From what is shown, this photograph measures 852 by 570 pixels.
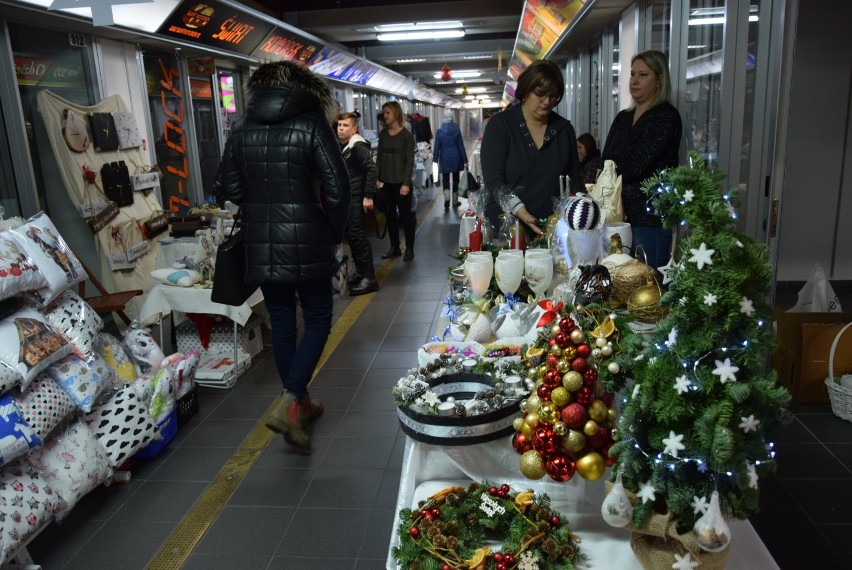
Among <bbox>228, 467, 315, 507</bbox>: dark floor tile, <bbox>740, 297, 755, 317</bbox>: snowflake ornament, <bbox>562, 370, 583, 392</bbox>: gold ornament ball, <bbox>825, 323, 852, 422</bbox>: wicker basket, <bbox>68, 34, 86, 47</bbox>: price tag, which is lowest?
<bbox>228, 467, 315, 507</bbox>: dark floor tile

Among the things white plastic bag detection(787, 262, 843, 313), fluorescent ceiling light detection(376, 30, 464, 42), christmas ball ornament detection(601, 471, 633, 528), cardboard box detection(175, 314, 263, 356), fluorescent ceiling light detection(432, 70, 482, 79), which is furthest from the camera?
fluorescent ceiling light detection(432, 70, 482, 79)

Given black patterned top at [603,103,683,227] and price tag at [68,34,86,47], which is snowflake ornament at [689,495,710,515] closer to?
black patterned top at [603,103,683,227]

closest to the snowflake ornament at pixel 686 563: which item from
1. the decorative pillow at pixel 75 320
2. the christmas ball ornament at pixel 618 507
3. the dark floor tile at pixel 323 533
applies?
the christmas ball ornament at pixel 618 507

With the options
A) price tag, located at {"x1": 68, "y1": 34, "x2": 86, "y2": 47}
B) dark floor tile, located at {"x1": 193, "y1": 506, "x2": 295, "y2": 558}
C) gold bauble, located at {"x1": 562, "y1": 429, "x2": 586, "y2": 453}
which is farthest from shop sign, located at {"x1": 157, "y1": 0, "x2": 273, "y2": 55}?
gold bauble, located at {"x1": 562, "y1": 429, "x2": 586, "y2": 453}

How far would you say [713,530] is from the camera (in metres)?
1.12

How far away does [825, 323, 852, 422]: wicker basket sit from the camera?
3305mm

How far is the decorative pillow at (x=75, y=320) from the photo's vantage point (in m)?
2.93

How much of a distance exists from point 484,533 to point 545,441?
0.27 metres

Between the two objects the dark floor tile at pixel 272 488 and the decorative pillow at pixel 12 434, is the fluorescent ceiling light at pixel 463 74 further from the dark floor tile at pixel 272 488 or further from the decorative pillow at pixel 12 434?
the decorative pillow at pixel 12 434

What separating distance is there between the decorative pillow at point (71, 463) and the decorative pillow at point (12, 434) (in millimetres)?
188

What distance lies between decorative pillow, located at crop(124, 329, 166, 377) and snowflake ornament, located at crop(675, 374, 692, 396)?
9.72ft

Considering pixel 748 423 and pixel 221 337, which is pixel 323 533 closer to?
Result: pixel 748 423

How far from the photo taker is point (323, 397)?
12.9 feet

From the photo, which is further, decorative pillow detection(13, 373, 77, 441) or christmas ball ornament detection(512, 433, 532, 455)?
decorative pillow detection(13, 373, 77, 441)
